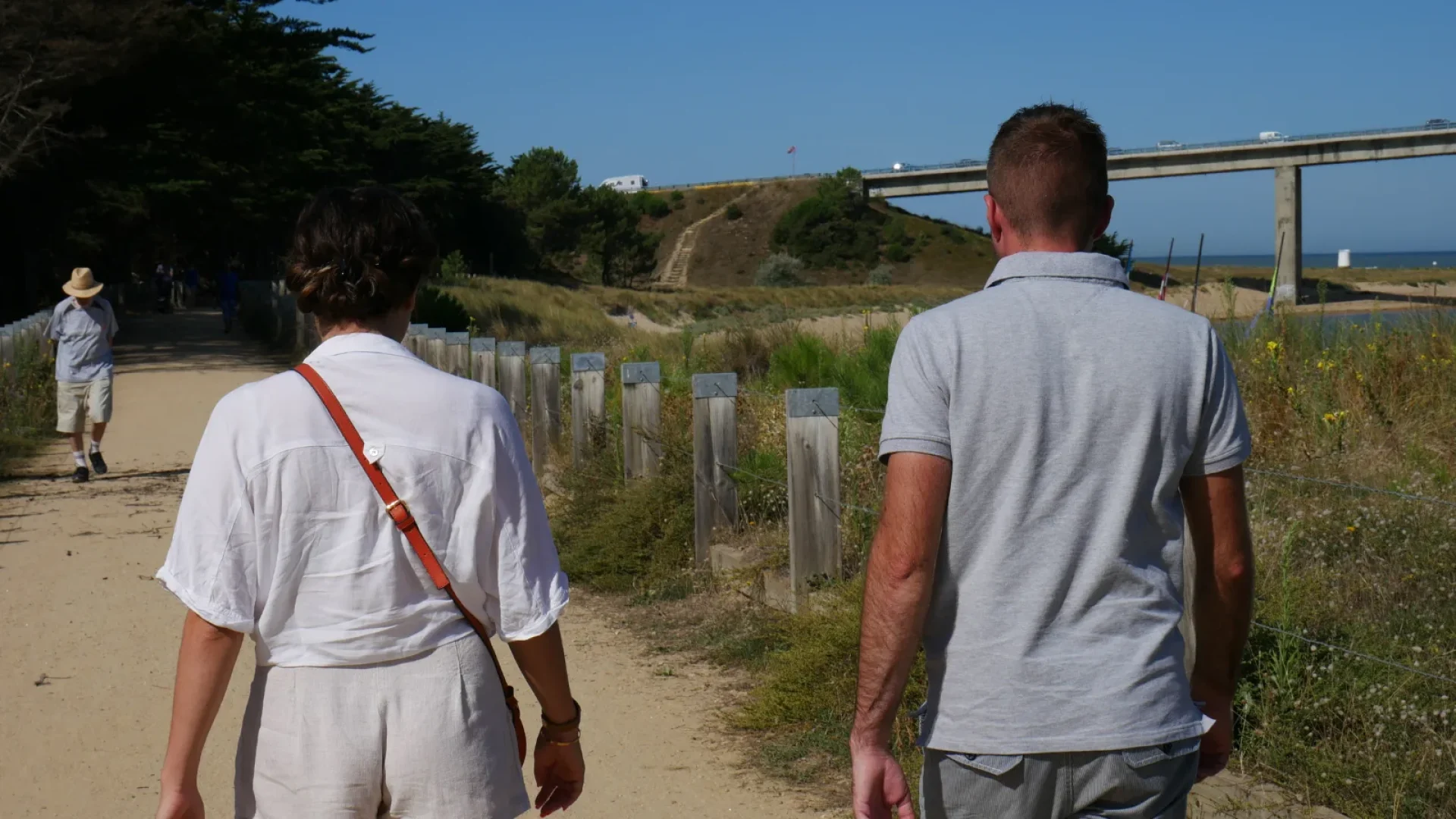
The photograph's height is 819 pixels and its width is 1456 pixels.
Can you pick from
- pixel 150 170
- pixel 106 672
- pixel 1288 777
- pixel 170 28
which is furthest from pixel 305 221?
pixel 150 170

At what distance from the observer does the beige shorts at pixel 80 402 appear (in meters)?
12.7

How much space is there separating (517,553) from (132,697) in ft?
15.0

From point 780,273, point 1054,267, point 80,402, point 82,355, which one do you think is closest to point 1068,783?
point 1054,267

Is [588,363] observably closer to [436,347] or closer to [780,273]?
[436,347]

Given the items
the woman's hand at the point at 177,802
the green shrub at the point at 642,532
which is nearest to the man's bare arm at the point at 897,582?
the woman's hand at the point at 177,802

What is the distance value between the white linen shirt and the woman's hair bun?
0.54 feet

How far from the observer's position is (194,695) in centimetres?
260

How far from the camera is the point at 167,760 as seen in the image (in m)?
2.65

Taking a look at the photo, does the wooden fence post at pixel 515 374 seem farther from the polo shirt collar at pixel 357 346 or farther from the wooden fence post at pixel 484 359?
the polo shirt collar at pixel 357 346

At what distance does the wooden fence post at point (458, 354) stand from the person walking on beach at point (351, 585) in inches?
474

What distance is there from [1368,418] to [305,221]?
22.7ft

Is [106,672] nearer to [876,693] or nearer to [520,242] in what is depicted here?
[876,693]

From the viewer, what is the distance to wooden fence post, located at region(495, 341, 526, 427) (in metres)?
12.3

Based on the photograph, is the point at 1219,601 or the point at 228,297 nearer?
the point at 1219,601
